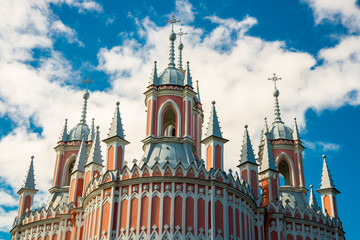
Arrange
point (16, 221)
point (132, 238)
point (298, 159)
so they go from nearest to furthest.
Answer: point (132, 238), point (16, 221), point (298, 159)

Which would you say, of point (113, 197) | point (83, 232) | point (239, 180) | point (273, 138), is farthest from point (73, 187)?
point (273, 138)

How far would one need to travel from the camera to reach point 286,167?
43750 mm

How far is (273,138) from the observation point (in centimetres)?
4416

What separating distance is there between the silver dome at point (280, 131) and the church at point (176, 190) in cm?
10

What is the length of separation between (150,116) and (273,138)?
1334cm

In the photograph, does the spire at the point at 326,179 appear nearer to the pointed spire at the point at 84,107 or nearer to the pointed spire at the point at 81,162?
the pointed spire at the point at 81,162

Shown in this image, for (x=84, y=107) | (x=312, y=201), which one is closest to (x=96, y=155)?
(x=84, y=107)

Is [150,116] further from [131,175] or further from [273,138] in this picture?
[273,138]

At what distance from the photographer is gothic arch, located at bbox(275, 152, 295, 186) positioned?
139 feet

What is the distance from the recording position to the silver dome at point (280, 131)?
44.2 metres

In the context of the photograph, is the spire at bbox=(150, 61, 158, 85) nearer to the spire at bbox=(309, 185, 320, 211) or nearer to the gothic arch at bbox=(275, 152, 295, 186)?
the gothic arch at bbox=(275, 152, 295, 186)

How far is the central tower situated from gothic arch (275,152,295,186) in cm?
989

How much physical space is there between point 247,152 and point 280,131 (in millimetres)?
9212

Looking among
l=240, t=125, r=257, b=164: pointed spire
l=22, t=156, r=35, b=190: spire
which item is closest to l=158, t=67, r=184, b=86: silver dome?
l=240, t=125, r=257, b=164: pointed spire
